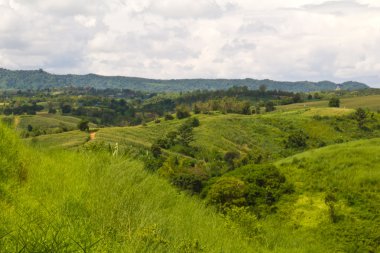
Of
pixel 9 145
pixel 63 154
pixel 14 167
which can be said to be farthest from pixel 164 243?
pixel 63 154

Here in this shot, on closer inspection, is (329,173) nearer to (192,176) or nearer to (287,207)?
(287,207)

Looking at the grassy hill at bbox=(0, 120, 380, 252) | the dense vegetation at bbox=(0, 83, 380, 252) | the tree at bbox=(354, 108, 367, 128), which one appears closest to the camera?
the grassy hill at bbox=(0, 120, 380, 252)

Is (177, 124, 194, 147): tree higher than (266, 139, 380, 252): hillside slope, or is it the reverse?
(266, 139, 380, 252): hillside slope

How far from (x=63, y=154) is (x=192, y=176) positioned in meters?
54.5

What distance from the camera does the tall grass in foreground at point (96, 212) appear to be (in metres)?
6.17

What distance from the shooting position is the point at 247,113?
184375mm

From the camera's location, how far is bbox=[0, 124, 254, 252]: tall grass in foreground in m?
6.17

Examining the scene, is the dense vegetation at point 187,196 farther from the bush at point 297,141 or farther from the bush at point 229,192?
the bush at point 297,141

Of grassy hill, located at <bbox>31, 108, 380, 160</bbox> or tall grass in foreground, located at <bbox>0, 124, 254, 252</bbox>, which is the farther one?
grassy hill, located at <bbox>31, 108, 380, 160</bbox>

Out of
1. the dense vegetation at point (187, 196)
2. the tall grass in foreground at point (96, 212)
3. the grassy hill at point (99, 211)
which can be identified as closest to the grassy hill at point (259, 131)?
the dense vegetation at point (187, 196)

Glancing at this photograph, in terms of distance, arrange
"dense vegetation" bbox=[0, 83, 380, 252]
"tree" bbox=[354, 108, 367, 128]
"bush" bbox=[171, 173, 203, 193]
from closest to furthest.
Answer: "dense vegetation" bbox=[0, 83, 380, 252] < "bush" bbox=[171, 173, 203, 193] < "tree" bbox=[354, 108, 367, 128]

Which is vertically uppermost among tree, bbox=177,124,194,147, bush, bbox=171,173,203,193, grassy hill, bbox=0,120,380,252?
grassy hill, bbox=0,120,380,252

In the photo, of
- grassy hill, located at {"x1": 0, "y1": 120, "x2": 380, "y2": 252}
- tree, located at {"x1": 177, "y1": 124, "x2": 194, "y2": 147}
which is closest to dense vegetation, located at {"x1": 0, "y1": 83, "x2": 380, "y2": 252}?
grassy hill, located at {"x1": 0, "y1": 120, "x2": 380, "y2": 252}

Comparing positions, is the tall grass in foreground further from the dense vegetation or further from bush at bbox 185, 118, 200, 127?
bush at bbox 185, 118, 200, 127
